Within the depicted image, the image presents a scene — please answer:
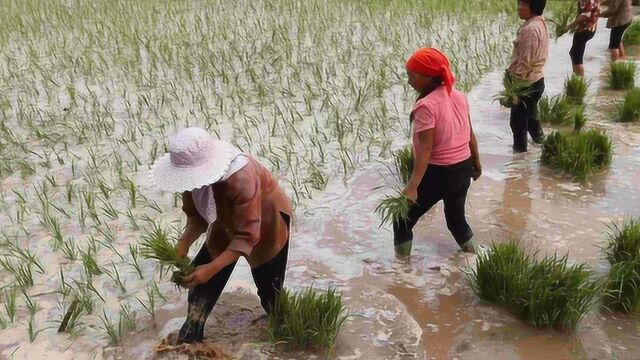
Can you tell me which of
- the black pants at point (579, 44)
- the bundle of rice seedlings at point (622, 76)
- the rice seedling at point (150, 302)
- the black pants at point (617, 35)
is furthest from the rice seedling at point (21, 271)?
the black pants at point (617, 35)

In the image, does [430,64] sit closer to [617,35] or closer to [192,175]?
[192,175]

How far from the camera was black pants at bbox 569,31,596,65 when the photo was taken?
19.4ft

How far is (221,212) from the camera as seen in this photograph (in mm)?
2385

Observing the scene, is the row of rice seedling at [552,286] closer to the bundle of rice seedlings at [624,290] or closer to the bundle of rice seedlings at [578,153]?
the bundle of rice seedlings at [624,290]

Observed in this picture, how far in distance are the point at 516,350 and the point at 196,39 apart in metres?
5.70

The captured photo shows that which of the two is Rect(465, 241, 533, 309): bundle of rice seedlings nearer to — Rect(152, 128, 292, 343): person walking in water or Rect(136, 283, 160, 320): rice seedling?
Rect(152, 128, 292, 343): person walking in water

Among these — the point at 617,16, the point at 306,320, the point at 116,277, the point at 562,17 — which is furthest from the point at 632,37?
the point at 116,277

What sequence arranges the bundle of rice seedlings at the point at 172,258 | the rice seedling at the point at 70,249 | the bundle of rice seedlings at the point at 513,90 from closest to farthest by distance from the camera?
the bundle of rice seedlings at the point at 172,258
the rice seedling at the point at 70,249
the bundle of rice seedlings at the point at 513,90

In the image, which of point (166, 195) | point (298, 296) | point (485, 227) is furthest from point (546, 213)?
point (166, 195)

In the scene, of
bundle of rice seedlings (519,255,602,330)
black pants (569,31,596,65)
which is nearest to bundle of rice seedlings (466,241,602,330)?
bundle of rice seedlings (519,255,602,330)

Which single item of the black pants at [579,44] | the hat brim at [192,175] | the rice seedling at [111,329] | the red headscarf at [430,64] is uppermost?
the red headscarf at [430,64]

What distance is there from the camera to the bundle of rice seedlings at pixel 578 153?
13.6ft

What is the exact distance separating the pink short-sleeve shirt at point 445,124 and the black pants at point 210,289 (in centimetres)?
88

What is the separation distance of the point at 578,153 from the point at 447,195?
1481 mm
